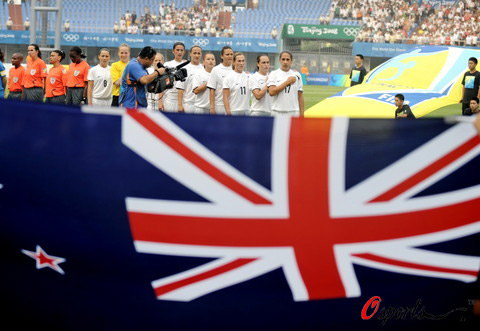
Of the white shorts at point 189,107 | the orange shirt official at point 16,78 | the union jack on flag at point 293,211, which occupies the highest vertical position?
the union jack on flag at point 293,211

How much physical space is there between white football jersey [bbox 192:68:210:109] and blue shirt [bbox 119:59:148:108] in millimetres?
1943

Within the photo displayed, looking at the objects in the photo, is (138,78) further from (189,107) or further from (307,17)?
(307,17)

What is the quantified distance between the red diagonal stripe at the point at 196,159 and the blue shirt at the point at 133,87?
4.77 meters

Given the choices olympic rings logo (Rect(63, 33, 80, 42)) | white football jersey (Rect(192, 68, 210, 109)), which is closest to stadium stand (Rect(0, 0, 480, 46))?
olympic rings logo (Rect(63, 33, 80, 42))

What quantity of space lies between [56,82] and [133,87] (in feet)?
13.3

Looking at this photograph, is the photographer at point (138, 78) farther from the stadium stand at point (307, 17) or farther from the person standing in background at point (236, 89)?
the stadium stand at point (307, 17)

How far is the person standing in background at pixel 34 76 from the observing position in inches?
456

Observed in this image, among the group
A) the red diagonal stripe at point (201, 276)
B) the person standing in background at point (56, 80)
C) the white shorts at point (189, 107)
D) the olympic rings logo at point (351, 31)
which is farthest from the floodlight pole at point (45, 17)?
the olympic rings logo at point (351, 31)

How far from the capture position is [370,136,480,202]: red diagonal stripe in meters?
2.94

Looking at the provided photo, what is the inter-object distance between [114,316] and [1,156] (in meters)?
0.91

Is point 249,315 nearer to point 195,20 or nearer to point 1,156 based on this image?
point 1,156

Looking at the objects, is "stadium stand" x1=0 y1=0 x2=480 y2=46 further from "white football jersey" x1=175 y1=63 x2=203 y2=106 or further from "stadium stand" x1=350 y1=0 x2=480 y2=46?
"white football jersey" x1=175 y1=63 x2=203 y2=106

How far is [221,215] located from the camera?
284 centimetres

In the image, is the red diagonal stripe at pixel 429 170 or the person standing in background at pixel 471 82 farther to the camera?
the person standing in background at pixel 471 82
